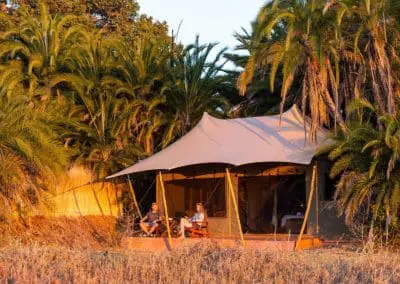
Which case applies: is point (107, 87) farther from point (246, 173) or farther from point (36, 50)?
point (246, 173)

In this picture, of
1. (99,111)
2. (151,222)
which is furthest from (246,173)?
(99,111)

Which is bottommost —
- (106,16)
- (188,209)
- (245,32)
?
(188,209)

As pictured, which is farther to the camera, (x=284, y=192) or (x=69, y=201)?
(x=69, y=201)

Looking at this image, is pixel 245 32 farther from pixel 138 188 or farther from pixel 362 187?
pixel 362 187

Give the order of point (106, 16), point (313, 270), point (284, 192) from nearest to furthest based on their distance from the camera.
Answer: point (313, 270)
point (284, 192)
point (106, 16)

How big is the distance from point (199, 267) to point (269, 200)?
414 inches

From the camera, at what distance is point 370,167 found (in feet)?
49.0

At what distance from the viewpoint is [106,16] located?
3528 centimetres

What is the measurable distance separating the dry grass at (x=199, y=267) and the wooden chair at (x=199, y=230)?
606cm

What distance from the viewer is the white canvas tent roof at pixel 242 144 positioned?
56.3ft

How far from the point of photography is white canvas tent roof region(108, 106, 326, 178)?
17156mm

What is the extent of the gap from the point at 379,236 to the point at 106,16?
75.8ft

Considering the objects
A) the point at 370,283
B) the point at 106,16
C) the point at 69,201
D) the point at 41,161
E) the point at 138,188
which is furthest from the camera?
the point at 106,16

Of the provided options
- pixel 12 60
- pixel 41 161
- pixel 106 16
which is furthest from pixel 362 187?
pixel 106 16
